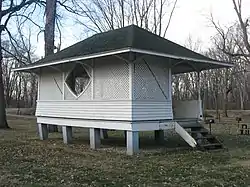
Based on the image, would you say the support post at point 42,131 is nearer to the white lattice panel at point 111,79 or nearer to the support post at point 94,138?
the support post at point 94,138

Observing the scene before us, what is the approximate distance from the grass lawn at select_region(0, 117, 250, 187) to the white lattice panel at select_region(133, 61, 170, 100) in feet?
5.85

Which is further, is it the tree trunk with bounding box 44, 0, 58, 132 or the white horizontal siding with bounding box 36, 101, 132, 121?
the tree trunk with bounding box 44, 0, 58, 132

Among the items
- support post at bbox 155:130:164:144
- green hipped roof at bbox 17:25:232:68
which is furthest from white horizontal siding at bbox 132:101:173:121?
support post at bbox 155:130:164:144

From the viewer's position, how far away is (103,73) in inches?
451

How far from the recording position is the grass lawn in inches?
263

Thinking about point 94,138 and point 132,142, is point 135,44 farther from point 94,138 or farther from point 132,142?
point 94,138

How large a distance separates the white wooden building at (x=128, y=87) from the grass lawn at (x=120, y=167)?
0.97 m

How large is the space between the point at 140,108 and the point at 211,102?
1682 inches

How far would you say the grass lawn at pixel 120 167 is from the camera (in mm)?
6680

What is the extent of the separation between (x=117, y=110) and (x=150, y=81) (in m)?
1.42

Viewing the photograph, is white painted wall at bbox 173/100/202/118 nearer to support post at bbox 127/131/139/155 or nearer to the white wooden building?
the white wooden building

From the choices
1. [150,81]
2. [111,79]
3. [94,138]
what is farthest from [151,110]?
[94,138]

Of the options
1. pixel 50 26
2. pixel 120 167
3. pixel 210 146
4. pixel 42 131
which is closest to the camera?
pixel 120 167

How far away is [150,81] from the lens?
36.2ft
